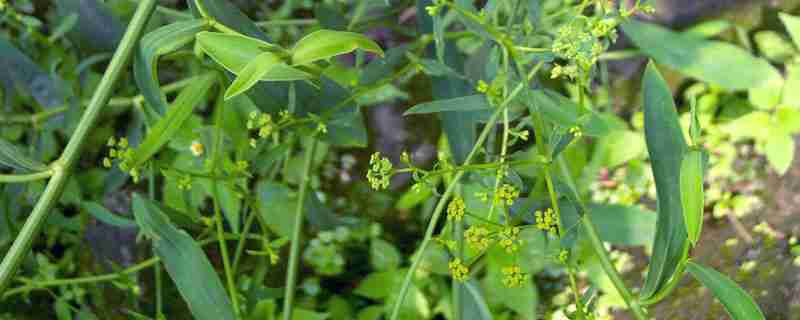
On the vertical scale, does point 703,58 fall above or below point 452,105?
below

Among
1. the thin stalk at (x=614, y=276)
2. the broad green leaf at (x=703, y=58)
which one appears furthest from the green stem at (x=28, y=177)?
the broad green leaf at (x=703, y=58)

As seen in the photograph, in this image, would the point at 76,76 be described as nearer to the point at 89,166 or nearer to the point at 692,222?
the point at 89,166

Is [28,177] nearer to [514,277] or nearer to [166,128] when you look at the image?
[166,128]

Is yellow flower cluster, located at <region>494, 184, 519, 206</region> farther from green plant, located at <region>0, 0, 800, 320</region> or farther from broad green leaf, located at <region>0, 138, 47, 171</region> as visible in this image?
broad green leaf, located at <region>0, 138, 47, 171</region>

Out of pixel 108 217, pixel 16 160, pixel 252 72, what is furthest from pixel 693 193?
pixel 108 217

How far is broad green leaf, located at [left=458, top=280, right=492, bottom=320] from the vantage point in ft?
2.54

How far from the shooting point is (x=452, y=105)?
0.70 meters

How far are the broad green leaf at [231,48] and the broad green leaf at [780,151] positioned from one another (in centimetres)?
90

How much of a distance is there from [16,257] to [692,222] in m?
0.52

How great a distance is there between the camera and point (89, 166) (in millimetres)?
1214

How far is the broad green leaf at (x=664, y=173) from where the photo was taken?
2.13 ft

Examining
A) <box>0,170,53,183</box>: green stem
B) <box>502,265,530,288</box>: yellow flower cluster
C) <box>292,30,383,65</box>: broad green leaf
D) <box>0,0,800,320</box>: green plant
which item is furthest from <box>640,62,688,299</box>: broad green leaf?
<box>0,170,53,183</box>: green stem

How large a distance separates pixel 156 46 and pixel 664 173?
0.44 meters

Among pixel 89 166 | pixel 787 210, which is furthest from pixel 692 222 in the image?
pixel 89 166
